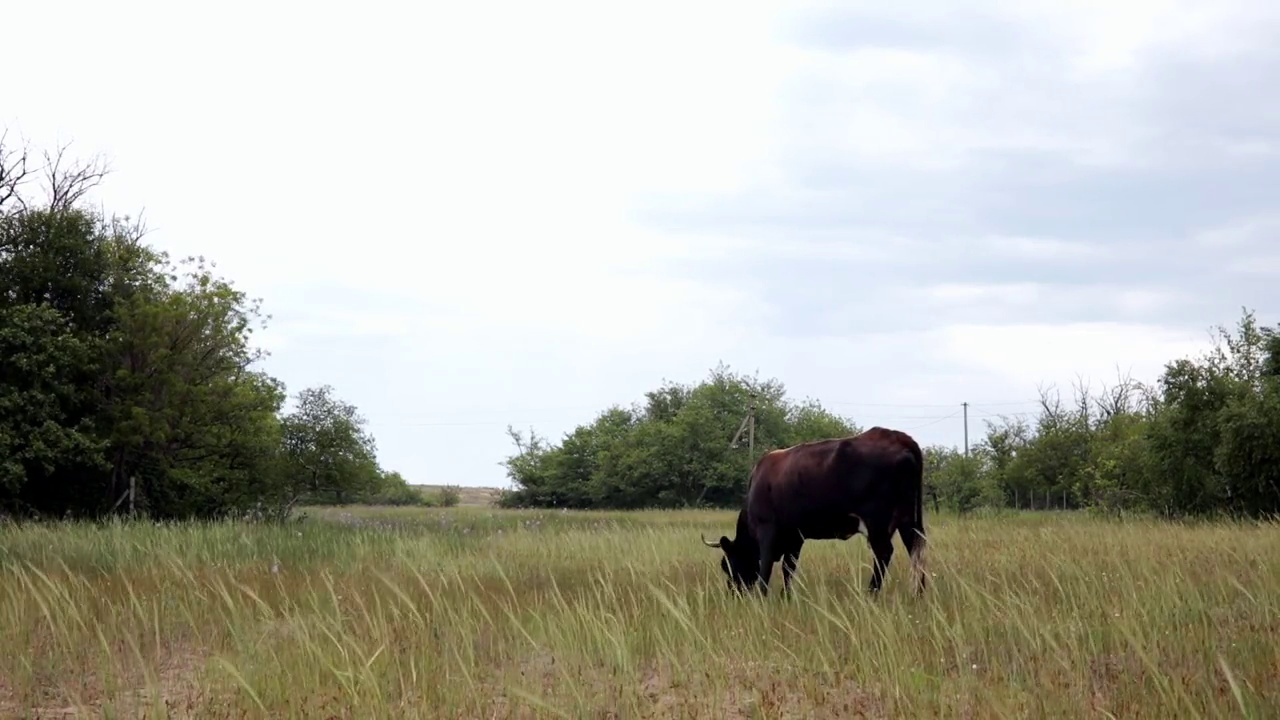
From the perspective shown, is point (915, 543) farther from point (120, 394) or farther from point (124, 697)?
point (120, 394)

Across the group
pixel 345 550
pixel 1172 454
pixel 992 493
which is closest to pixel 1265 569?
pixel 345 550

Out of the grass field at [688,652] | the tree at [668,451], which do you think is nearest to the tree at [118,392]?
the grass field at [688,652]

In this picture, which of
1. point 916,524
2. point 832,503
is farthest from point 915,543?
point 832,503

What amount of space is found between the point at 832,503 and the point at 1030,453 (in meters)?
52.8

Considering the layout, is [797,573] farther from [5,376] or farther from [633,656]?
[5,376]

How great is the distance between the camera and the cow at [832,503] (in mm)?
10477

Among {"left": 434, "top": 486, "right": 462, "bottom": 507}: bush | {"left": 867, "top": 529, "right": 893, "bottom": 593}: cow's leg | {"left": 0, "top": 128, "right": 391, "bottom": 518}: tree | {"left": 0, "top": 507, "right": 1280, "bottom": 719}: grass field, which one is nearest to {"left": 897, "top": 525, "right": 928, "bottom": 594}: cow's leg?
{"left": 867, "top": 529, "right": 893, "bottom": 593}: cow's leg

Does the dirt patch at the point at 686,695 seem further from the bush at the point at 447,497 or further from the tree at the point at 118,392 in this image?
the bush at the point at 447,497

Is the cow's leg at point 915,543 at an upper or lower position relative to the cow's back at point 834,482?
lower

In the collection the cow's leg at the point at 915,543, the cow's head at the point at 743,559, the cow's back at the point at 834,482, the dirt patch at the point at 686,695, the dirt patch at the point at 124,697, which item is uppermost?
the cow's back at the point at 834,482

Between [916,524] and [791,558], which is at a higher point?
[916,524]

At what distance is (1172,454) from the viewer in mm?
27688

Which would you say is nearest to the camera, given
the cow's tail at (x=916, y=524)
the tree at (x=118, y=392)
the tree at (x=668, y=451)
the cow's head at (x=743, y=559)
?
the cow's tail at (x=916, y=524)

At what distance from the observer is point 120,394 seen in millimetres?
30328
